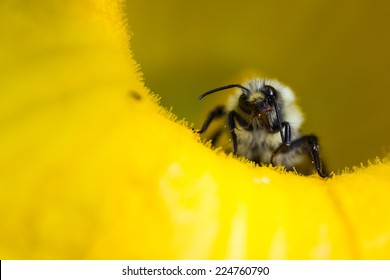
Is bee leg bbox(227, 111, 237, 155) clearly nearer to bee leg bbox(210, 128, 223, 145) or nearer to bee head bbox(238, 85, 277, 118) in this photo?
bee head bbox(238, 85, 277, 118)

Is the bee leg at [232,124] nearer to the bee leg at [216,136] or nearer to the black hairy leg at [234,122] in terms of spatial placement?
the black hairy leg at [234,122]

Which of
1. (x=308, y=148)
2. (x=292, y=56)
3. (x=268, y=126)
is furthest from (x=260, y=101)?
(x=292, y=56)

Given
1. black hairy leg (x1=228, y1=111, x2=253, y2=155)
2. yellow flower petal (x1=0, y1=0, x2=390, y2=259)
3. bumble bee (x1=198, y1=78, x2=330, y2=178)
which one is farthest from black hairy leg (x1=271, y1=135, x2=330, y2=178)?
yellow flower petal (x1=0, y1=0, x2=390, y2=259)

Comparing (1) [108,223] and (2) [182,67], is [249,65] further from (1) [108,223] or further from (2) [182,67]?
(1) [108,223]

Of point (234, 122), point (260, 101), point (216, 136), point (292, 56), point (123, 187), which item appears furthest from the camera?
point (292, 56)

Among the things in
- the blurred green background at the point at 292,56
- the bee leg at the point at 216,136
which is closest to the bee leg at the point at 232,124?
the bee leg at the point at 216,136

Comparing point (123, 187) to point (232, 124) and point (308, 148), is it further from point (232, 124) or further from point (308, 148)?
point (308, 148)
